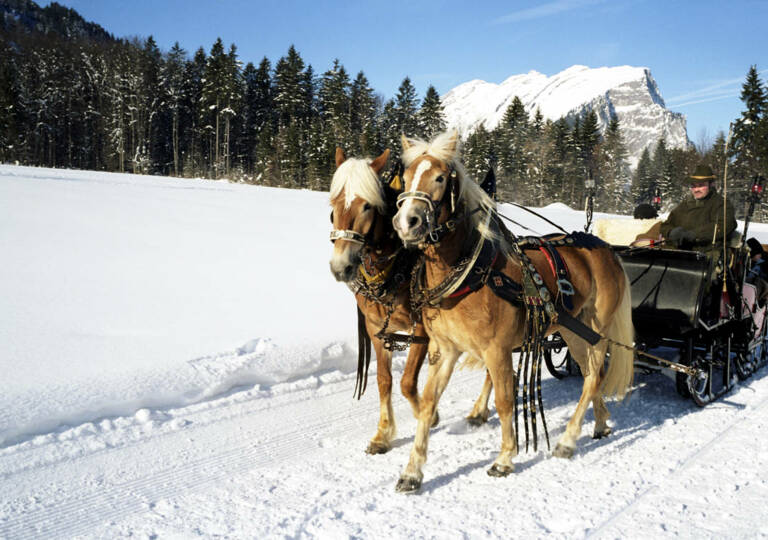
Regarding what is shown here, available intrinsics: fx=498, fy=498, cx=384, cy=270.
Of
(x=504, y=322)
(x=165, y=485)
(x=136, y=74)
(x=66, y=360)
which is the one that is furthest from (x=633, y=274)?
(x=136, y=74)

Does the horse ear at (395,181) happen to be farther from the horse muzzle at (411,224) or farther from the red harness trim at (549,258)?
the red harness trim at (549,258)

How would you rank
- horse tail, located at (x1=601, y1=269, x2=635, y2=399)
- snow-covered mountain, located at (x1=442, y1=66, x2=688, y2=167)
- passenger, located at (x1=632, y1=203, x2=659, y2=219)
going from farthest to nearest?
snow-covered mountain, located at (x1=442, y1=66, x2=688, y2=167) < passenger, located at (x1=632, y1=203, x2=659, y2=219) < horse tail, located at (x1=601, y1=269, x2=635, y2=399)

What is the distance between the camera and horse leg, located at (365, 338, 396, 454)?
3.60 meters

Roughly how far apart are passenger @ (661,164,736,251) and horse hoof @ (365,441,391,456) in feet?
12.3

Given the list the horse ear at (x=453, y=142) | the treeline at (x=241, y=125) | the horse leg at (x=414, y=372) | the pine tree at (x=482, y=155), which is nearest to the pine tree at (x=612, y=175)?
the treeline at (x=241, y=125)

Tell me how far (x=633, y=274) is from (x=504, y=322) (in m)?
2.62

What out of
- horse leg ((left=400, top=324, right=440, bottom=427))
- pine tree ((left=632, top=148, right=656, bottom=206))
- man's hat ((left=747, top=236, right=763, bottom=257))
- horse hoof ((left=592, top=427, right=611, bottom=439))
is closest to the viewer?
horse leg ((left=400, top=324, right=440, bottom=427))

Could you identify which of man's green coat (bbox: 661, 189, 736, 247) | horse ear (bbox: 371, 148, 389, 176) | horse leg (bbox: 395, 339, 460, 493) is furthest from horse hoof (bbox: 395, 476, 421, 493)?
man's green coat (bbox: 661, 189, 736, 247)

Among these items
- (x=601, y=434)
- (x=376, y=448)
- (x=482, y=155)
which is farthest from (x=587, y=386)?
(x=482, y=155)

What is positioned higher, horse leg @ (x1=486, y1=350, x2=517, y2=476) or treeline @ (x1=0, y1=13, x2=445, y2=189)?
treeline @ (x1=0, y1=13, x2=445, y2=189)

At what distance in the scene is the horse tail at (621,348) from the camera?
429cm

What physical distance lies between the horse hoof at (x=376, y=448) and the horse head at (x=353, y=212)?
1.37 meters

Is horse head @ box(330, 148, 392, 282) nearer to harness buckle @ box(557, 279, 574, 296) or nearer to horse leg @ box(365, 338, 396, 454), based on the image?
horse leg @ box(365, 338, 396, 454)

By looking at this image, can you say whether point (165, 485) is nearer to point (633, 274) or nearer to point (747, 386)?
point (633, 274)
